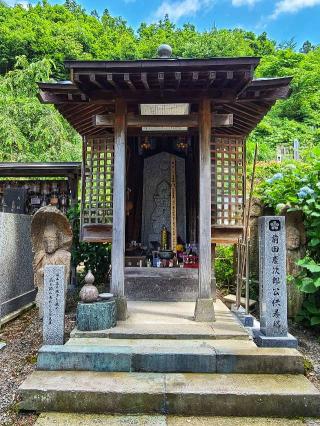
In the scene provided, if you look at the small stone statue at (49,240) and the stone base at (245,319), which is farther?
the small stone statue at (49,240)

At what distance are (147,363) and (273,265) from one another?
Result: 7.03ft

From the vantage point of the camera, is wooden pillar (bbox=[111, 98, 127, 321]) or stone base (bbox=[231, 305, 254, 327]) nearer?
stone base (bbox=[231, 305, 254, 327])

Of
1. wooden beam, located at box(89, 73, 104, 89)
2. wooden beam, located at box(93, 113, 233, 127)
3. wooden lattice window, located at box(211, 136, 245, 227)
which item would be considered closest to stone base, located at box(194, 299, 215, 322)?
wooden lattice window, located at box(211, 136, 245, 227)

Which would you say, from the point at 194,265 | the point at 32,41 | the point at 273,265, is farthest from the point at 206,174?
the point at 32,41

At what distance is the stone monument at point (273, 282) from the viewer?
4.71 m

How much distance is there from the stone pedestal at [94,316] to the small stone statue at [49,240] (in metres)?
1.92

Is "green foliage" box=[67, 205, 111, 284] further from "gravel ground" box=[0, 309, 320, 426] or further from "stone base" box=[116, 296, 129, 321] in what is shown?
"stone base" box=[116, 296, 129, 321]

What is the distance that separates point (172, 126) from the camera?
5973 millimetres

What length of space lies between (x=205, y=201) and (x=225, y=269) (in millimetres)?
4697

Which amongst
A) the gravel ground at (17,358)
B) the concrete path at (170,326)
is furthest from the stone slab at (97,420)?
the concrete path at (170,326)

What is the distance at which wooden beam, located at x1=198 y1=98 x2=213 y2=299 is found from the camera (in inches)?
219

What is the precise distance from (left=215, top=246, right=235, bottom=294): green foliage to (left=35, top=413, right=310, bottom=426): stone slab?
5604 millimetres

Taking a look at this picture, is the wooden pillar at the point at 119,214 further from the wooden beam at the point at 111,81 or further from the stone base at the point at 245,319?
the stone base at the point at 245,319

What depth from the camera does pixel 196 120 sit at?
5895mm
